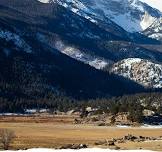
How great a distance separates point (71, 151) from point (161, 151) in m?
14.6

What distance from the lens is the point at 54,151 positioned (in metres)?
75.3

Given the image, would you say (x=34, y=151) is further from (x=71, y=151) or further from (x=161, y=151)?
(x=161, y=151)

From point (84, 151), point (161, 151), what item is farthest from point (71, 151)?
point (161, 151)

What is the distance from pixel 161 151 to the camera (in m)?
84.3

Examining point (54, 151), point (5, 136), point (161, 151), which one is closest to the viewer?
point (54, 151)

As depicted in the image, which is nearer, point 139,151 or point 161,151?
point 139,151

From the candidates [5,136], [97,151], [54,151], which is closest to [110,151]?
[97,151]

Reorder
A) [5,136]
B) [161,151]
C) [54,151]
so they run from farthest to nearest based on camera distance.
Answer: [5,136] < [161,151] < [54,151]

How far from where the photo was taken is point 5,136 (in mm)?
109000

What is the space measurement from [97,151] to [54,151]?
5752 millimetres

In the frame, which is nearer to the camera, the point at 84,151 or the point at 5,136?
the point at 84,151

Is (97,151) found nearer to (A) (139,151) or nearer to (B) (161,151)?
(A) (139,151)

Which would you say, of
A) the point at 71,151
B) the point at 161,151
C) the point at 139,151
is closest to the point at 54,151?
the point at 71,151

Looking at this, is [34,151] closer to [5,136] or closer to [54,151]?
[54,151]
